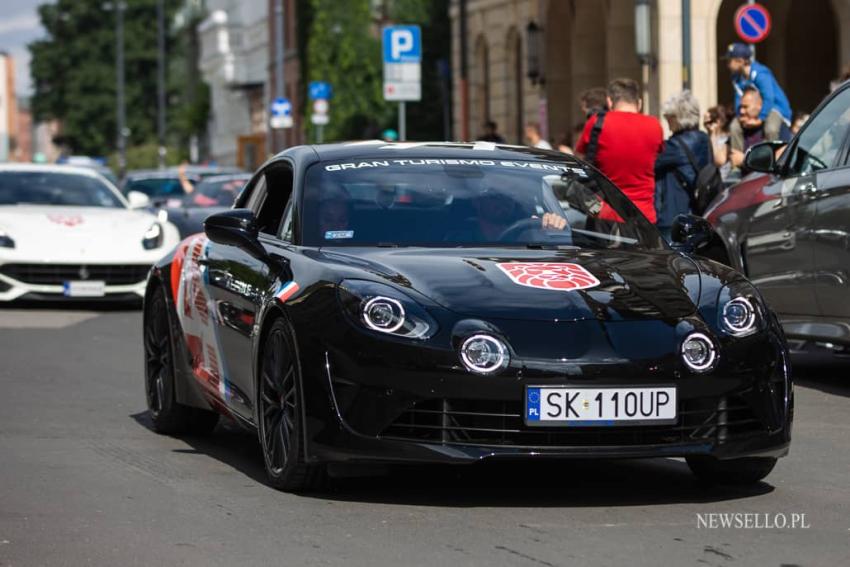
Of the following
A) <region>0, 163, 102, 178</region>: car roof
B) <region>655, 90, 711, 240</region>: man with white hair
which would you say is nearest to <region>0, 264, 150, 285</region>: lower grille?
<region>0, 163, 102, 178</region>: car roof

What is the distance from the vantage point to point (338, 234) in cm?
792

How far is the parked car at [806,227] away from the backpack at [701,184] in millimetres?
1641

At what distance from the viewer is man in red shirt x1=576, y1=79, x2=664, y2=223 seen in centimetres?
1318

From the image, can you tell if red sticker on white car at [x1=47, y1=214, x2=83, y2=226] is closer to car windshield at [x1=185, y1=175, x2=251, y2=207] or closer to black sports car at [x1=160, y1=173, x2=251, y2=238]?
black sports car at [x1=160, y1=173, x2=251, y2=238]

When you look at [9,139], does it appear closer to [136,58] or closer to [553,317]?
[136,58]

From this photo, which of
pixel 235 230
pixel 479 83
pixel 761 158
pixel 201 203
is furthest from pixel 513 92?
pixel 235 230

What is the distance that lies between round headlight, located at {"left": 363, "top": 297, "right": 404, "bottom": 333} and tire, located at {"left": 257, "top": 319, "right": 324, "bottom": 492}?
1.15ft

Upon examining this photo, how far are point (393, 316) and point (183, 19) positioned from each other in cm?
11672

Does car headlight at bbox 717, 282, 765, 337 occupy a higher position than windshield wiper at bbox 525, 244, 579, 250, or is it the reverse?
windshield wiper at bbox 525, 244, 579, 250

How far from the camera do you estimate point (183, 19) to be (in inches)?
4788

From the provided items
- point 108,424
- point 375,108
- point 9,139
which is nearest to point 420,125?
point 375,108

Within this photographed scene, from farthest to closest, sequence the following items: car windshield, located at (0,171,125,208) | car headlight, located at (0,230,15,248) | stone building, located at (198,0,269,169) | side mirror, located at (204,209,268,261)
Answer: stone building, located at (198,0,269,169) → car windshield, located at (0,171,125,208) → car headlight, located at (0,230,15,248) → side mirror, located at (204,209,268,261)

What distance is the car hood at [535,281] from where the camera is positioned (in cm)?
696

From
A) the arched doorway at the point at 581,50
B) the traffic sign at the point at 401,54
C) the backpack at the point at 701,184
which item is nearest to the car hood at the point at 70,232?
the backpack at the point at 701,184
